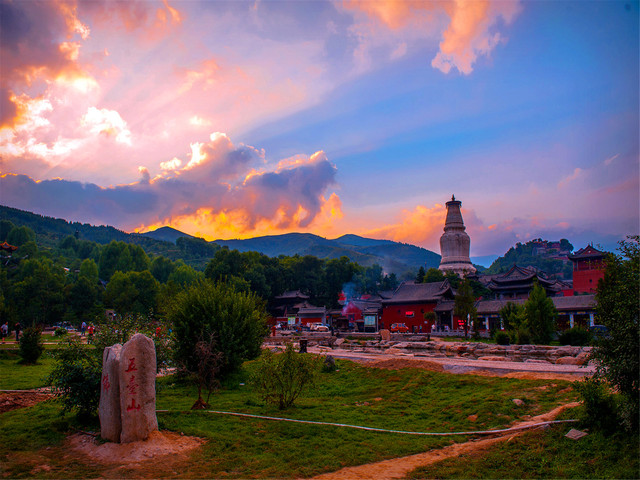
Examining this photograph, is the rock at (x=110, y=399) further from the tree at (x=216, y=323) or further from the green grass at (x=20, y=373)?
the tree at (x=216, y=323)

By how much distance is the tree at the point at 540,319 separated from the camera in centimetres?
2827

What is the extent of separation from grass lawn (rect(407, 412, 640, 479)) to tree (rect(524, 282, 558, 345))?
2180 centimetres

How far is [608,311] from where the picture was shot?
27.5 feet

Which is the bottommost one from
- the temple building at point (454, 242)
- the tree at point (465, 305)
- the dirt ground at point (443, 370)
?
the dirt ground at point (443, 370)

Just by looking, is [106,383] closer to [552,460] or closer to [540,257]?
[552,460]

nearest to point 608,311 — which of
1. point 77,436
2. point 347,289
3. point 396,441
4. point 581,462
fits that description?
point 581,462

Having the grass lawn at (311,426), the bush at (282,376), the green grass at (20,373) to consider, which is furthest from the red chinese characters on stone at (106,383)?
the bush at (282,376)

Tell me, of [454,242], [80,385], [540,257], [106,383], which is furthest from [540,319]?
[540,257]

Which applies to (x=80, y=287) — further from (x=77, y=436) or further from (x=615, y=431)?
(x=615, y=431)

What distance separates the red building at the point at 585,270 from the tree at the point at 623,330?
56340 mm

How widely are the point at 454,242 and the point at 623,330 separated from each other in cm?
7843

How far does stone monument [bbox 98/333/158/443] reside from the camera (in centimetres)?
863

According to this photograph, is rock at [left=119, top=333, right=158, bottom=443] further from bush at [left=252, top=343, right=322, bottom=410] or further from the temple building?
the temple building

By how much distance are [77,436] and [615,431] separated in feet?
34.9
